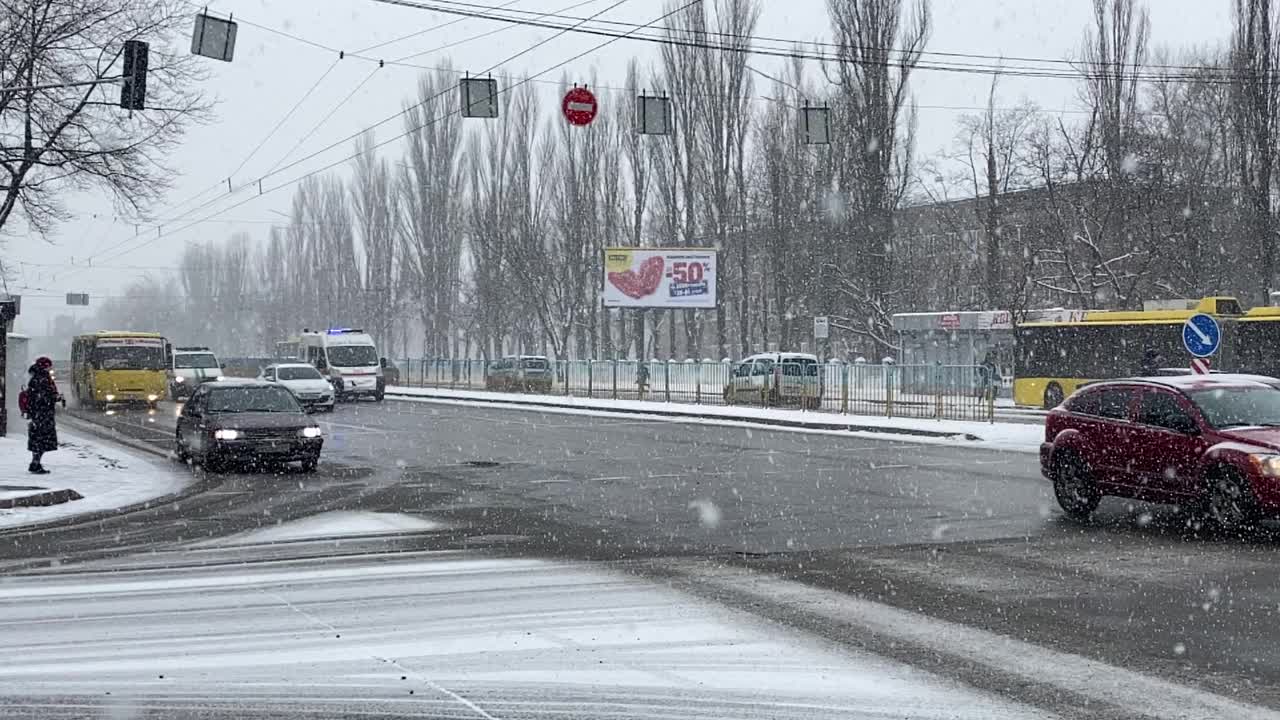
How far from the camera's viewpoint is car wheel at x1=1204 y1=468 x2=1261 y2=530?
11797 mm

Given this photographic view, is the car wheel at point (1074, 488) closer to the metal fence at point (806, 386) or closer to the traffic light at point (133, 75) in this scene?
the traffic light at point (133, 75)

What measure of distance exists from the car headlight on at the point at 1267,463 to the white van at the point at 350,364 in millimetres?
37906

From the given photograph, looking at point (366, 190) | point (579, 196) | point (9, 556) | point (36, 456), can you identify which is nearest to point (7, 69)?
point (36, 456)

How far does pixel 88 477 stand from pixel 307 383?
2063cm

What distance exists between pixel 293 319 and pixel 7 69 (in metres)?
85.1

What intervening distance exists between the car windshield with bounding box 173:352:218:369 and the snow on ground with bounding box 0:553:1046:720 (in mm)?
43010

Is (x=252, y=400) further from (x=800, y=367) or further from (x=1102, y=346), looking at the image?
(x=1102, y=346)

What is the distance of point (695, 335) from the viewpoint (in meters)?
67.0

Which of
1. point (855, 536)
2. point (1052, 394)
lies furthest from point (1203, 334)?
point (1052, 394)

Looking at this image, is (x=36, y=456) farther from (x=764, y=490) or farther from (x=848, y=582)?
(x=848, y=582)

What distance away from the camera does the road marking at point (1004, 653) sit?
617cm

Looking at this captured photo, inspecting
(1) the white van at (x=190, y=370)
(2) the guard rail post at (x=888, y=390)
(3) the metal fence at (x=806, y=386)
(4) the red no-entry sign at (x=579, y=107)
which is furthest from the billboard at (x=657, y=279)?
(4) the red no-entry sign at (x=579, y=107)

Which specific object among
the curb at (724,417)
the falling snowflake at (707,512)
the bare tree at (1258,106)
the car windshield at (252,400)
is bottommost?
the curb at (724,417)

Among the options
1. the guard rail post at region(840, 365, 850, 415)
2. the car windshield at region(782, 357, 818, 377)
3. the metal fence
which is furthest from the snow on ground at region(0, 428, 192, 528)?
the car windshield at region(782, 357, 818, 377)
